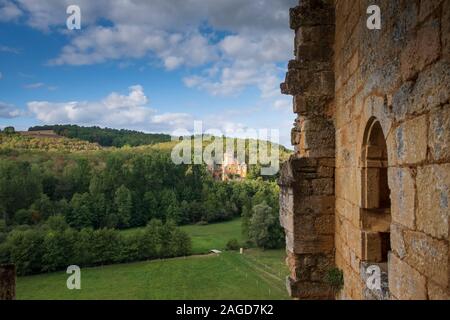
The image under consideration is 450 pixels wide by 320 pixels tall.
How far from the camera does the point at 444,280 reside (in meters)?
2.07

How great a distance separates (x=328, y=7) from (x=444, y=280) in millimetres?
4547

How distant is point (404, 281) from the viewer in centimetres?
269

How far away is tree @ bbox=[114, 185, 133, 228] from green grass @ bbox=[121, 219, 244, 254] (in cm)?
279

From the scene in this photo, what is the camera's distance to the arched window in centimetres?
382

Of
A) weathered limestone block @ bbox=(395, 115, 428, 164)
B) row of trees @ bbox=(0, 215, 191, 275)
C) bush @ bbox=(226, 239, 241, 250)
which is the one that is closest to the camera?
weathered limestone block @ bbox=(395, 115, 428, 164)

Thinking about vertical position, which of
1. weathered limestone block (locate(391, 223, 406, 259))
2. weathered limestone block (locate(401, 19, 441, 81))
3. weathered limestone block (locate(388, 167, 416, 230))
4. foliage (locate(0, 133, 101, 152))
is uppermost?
foliage (locate(0, 133, 101, 152))

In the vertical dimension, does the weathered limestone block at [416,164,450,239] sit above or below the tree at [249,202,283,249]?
above

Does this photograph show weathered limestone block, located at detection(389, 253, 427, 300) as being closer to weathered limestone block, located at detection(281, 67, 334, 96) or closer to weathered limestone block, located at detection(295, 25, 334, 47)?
weathered limestone block, located at detection(281, 67, 334, 96)

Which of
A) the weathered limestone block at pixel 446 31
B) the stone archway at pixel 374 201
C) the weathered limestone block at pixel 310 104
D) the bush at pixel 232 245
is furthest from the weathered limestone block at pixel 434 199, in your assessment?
the bush at pixel 232 245

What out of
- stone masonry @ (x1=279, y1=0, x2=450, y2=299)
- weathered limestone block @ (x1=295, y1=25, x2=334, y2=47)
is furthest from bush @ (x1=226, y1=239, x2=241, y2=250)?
weathered limestone block @ (x1=295, y1=25, x2=334, y2=47)

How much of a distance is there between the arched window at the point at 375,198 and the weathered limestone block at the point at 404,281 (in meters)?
0.91

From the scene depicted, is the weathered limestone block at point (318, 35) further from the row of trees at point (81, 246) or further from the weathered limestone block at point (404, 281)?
the row of trees at point (81, 246)

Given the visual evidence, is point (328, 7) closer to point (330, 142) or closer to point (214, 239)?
point (330, 142)
